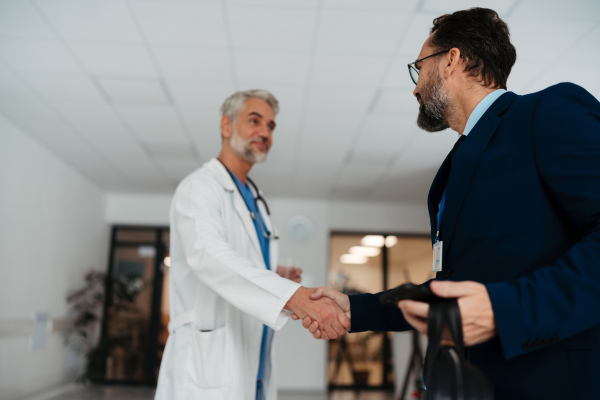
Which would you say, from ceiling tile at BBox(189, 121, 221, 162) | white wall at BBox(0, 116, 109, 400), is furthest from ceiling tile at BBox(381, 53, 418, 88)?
white wall at BBox(0, 116, 109, 400)

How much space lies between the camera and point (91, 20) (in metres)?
3.30

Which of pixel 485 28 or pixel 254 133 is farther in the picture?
pixel 254 133

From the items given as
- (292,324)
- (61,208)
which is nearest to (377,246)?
(292,324)

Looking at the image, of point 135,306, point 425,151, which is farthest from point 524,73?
point 135,306

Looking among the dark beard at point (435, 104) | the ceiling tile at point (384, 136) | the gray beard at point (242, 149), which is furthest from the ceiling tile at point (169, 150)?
the dark beard at point (435, 104)

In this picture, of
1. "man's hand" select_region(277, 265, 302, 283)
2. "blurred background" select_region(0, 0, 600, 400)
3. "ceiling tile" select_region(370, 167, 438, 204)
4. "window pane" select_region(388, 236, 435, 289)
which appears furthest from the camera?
"window pane" select_region(388, 236, 435, 289)

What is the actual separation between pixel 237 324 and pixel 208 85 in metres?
2.89

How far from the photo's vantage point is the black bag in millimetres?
709

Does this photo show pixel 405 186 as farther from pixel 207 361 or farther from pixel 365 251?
pixel 207 361

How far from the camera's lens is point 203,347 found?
1.72 meters

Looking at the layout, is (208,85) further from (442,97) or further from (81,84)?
(442,97)

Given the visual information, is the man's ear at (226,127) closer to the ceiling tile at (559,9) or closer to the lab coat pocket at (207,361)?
the lab coat pocket at (207,361)

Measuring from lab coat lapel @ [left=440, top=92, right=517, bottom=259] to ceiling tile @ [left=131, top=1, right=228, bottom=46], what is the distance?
2.50 m

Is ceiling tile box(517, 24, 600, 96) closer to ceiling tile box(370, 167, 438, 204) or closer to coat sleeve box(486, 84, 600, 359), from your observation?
ceiling tile box(370, 167, 438, 204)
